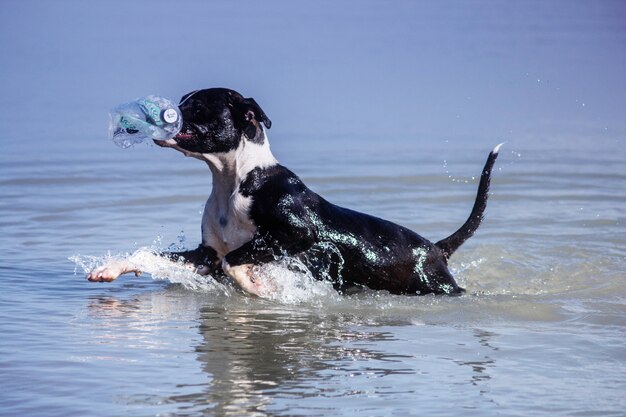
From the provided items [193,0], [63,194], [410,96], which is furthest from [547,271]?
[193,0]

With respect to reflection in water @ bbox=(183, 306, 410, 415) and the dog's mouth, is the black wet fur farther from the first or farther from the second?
reflection in water @ bbox=(183, 306, 410, 415)

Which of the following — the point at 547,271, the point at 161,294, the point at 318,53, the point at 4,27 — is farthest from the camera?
the point at 4,27

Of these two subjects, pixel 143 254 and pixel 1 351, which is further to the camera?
pixel 143 254

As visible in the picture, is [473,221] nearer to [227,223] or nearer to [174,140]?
[227,223]

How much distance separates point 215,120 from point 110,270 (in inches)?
44.0

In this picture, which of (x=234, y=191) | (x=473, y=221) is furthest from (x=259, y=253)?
(x=473, y=221)

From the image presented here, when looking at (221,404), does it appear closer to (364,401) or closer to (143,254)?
(364,401)

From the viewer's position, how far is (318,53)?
66.1 feet

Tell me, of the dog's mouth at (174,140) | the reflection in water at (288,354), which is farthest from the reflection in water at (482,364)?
the dog's mouth at (174,140)

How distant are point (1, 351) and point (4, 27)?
1644 cm

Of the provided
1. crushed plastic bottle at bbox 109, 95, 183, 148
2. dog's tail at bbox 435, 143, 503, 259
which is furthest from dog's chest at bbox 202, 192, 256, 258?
dog's tail at bbox 435, 143, 503, 259

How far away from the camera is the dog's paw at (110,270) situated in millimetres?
7715

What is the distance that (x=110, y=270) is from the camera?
777 cm

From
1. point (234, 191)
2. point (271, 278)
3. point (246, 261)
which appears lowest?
point (271, 278)
